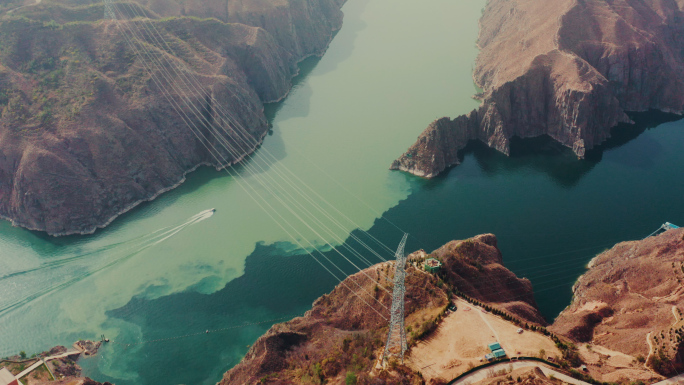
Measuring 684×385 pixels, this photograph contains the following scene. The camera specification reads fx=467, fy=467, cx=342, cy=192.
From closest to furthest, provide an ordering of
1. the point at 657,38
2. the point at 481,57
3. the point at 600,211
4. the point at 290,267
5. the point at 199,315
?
1. the point at 199,315
2. the point at 290,267
3. the point at 600,211
4. the point at 657,38
5. the point at 481,57

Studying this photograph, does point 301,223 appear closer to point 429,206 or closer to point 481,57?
point 429,206

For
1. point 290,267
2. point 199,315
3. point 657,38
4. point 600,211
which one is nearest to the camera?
point 199,315

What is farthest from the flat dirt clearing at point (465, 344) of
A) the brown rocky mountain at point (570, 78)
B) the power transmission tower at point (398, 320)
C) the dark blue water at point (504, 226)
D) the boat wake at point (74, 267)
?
the boat wake at point (74, 267)

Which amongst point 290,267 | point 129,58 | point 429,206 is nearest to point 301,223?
point 290,267

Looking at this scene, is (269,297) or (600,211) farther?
(600,211)

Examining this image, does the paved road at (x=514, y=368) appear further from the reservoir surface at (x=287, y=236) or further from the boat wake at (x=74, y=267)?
the boat wake at (x=74, y=267)

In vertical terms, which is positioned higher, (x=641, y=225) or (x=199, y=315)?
(x=641, y=225)

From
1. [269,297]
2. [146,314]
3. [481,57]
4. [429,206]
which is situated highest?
[481,57]

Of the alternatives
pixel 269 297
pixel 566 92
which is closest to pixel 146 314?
pixel 269 297
